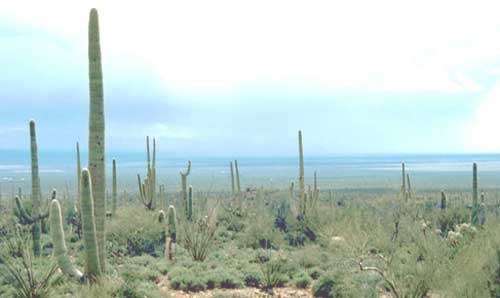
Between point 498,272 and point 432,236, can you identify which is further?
point 432,236

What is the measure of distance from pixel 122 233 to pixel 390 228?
28.6 feet

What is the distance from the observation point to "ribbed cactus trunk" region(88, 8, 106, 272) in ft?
41.7

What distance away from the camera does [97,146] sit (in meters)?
12.7

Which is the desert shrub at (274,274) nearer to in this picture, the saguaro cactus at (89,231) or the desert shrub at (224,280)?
the desert shrub at (224,280)

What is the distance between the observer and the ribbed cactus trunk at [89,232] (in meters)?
12.1

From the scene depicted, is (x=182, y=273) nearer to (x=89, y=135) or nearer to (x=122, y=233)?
(x=89, y=135)

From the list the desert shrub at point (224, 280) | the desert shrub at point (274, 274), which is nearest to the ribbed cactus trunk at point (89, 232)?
the desert shrub at point (224, 280)

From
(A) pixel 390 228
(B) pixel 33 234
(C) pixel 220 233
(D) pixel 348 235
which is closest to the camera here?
(D) pixel 348 235

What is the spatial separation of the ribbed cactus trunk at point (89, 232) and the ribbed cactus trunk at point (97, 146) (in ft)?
1.17

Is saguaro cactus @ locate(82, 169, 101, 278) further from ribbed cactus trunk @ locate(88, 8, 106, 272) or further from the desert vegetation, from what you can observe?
ribbed cactus trunk @ locate(88, 8, 106, 272)

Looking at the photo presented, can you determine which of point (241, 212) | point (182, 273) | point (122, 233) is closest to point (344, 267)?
point (182, 273)

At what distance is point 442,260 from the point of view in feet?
40.7

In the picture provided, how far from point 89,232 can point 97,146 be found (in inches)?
70.3

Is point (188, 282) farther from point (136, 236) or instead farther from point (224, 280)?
point (136, 236)
